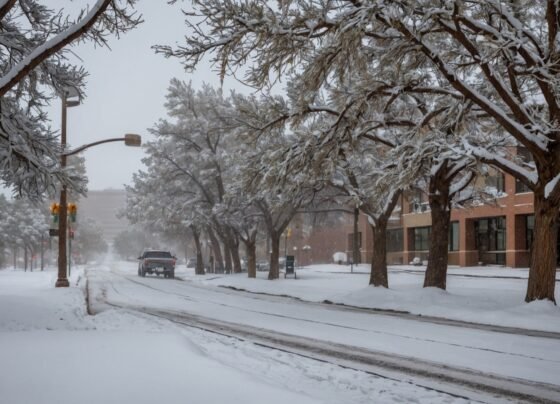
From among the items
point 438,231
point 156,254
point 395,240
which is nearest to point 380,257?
point 438,231

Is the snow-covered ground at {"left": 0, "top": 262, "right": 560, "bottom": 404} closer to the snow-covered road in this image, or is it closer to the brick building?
the snow-covered road

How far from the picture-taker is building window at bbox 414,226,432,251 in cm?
5194

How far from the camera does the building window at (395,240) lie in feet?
187

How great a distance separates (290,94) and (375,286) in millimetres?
8071

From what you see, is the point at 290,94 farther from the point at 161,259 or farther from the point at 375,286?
the point at 161,259

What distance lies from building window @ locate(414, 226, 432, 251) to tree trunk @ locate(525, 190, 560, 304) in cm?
3790

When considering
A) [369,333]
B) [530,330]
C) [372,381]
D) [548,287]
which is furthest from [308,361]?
[548,287]

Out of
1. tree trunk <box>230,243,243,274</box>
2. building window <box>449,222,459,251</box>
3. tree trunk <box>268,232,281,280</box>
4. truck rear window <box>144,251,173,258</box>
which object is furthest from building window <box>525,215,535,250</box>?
truck rear window <box>144,251,173,258</box>

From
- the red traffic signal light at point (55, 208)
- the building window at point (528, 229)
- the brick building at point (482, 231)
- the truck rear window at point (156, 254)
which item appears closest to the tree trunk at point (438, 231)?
the brick building at point (482, 231)

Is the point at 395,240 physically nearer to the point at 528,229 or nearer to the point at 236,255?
the point at 528,229

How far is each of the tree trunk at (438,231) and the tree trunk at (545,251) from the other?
4363 mm

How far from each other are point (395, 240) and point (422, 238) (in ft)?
17.6

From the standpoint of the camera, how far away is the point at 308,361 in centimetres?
813

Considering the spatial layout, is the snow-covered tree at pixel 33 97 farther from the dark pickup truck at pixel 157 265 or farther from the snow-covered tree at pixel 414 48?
the dark pickup truck at pixel 157 265
